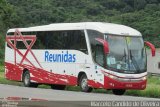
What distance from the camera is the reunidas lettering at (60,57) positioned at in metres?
27.3

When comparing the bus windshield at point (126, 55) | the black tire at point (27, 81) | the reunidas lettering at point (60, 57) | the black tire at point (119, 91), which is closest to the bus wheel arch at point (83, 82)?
the reunidas lettering at point (60, 57)

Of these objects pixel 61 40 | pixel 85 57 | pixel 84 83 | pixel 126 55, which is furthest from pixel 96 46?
pixel 61 40

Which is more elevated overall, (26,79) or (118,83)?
(118,83)

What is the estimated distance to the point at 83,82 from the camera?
26.5 m

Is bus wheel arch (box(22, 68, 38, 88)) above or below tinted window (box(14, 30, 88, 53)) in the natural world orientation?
below

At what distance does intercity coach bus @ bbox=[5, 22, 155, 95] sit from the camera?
2481cm

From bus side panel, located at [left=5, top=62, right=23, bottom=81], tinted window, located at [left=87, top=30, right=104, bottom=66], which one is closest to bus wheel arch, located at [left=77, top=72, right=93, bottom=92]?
→ tinted window, located at [left=87, top=30, right=104, bottom=66]

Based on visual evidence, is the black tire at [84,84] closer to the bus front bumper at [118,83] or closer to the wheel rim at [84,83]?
the wheel rim at [84,83]

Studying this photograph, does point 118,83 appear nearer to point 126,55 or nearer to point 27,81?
point 126,55

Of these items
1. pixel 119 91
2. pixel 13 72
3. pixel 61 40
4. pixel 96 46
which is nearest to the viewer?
pixel 96 46

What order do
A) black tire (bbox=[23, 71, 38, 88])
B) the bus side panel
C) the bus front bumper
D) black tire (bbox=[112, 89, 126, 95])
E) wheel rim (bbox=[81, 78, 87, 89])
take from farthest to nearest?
the bus side panel → black tire (bbox=[23, 71, 38, 88]) → wheel rim (bbox=[81, 78, 87, 89]) → black tire (bbox=[112, 89, 126, 95]) → the bus front bumper

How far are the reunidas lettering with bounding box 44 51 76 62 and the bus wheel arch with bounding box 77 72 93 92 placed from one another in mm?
923

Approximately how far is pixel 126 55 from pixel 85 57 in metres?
2.17

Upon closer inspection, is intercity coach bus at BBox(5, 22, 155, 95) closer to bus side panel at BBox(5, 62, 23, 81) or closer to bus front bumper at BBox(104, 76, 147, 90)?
bus front bumper at BBox(104, 76, 147, 90)
